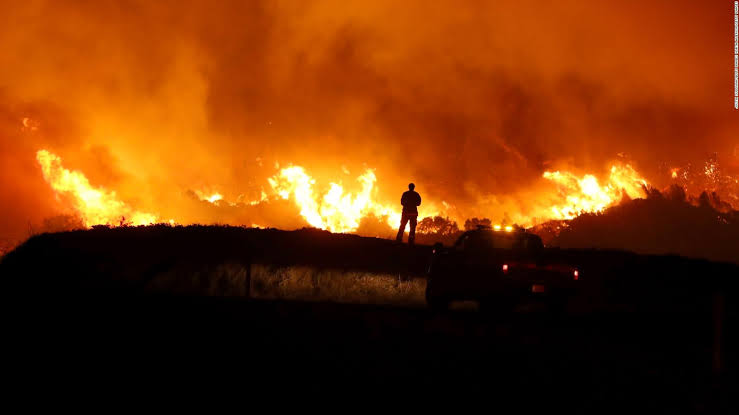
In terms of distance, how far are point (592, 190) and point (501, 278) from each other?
30.1 metres

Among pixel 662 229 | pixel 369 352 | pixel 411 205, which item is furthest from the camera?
pixel 662 229

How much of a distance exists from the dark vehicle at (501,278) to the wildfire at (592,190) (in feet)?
91.1

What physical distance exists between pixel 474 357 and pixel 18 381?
579 centimetres

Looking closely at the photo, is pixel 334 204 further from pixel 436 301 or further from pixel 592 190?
pixel 436 301

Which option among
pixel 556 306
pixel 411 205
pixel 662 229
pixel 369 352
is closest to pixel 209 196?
pixel 411 205

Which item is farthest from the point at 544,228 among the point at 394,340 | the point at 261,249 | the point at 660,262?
the point at 394,340

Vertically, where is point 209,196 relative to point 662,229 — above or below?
above

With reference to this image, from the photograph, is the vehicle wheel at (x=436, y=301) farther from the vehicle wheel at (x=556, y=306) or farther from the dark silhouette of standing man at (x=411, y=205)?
the dark silhouette of standing man at (x=411, y=205)

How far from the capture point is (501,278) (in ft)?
44.7

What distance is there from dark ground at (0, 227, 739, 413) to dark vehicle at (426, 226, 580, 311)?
496mm

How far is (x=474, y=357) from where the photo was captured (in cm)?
927

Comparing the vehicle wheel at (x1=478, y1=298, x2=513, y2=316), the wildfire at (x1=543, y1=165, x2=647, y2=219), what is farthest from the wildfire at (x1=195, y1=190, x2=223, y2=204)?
the vehicle wheel at (x1=478, y1=298, x2=513, y2=316)

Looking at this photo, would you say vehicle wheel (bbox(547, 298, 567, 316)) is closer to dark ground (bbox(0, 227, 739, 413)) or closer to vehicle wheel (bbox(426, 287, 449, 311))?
dark ground (bbox(0, 227, 739, 413))

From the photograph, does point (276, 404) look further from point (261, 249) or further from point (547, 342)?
point (261, 249)
